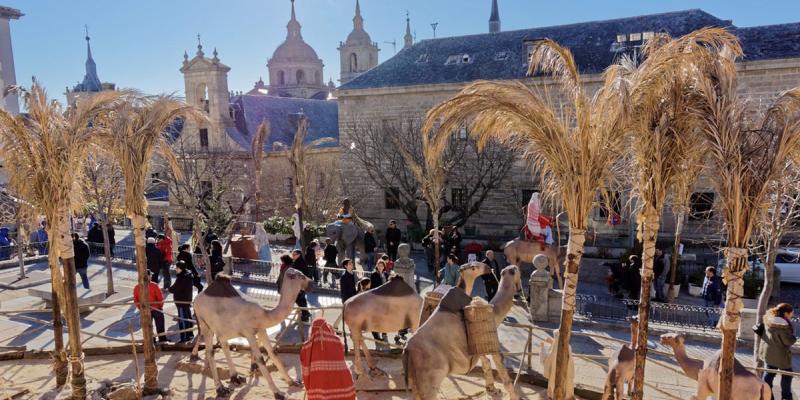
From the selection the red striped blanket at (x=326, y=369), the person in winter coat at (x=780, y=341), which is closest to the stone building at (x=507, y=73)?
the person in winter coat at (x=780, y=341)

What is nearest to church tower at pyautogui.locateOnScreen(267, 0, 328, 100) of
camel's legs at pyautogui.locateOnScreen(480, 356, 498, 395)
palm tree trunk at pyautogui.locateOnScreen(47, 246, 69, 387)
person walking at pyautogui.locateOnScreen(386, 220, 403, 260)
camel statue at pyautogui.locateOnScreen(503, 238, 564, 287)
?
person walking at pyautogui.locateOnScreen(386, 220, 403, 260)

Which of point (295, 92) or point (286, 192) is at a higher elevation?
point (295, 92)

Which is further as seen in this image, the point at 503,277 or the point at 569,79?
the point at 503,277

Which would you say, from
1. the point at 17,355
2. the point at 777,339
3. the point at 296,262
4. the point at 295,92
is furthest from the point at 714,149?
the point at 295,92

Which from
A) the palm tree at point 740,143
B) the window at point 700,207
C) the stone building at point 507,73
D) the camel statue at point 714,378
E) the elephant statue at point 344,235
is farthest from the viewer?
the stone building at point 507,73

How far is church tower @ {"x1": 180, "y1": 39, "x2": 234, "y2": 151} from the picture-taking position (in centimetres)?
3077

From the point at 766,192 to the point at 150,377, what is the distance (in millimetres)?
7943

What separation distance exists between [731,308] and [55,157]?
783cm

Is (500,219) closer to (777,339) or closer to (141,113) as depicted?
(777,339)

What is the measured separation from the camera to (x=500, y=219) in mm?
26078

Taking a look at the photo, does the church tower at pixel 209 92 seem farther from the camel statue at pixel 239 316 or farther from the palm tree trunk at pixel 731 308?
the palm tree trunk at pixel 731 308

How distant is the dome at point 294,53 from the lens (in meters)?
69.6

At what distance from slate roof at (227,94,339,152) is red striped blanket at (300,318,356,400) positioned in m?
28.0

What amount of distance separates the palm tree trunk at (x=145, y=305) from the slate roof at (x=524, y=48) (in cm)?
1933
